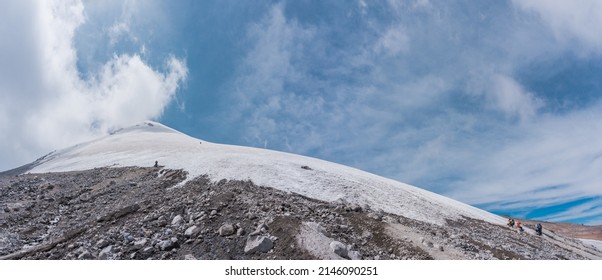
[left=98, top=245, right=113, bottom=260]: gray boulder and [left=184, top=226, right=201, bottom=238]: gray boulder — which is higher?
[left=184, top=226, right=201, bottom=238]: gray boulder

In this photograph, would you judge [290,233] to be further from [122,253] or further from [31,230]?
[31,230]

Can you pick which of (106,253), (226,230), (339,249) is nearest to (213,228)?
(226,230)

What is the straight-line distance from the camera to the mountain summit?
14.5 m

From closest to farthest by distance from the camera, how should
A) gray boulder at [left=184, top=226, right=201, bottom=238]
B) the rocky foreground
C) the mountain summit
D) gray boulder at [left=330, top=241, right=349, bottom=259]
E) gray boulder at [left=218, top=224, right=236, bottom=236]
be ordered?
gray boulder at [left=330, top=241, right=349, bottom=259] → the rocky foreground → the mountain summit → gray boulder at [left=218, top=224, right=236, bottom=236] → gray boulder at [left=184, top=226, right=201, bottom=238]

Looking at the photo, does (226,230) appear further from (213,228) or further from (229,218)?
(229,218)

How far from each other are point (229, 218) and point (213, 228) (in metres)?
1.14

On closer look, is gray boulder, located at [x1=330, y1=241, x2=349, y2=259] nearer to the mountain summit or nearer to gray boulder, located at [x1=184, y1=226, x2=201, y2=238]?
the mountain summit

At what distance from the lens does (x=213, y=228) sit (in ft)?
52.5

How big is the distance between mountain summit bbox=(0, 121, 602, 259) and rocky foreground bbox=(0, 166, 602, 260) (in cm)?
5

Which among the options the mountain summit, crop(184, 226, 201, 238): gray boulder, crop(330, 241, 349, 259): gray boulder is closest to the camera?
crop(330, 241, 349, 259): gray boulder

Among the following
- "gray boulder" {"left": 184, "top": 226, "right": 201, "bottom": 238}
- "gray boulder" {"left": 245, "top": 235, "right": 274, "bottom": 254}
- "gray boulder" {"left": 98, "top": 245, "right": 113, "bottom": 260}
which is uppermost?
"gray boulder" {"left": 184, "top": 226, "right": 201, "bottom": 238}

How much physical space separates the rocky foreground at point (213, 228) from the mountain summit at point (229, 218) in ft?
0.17

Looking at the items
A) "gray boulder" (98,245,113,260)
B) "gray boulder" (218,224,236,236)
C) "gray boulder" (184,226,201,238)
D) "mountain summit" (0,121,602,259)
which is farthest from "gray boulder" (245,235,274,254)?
"gray boulder" (98,245,113,260)
